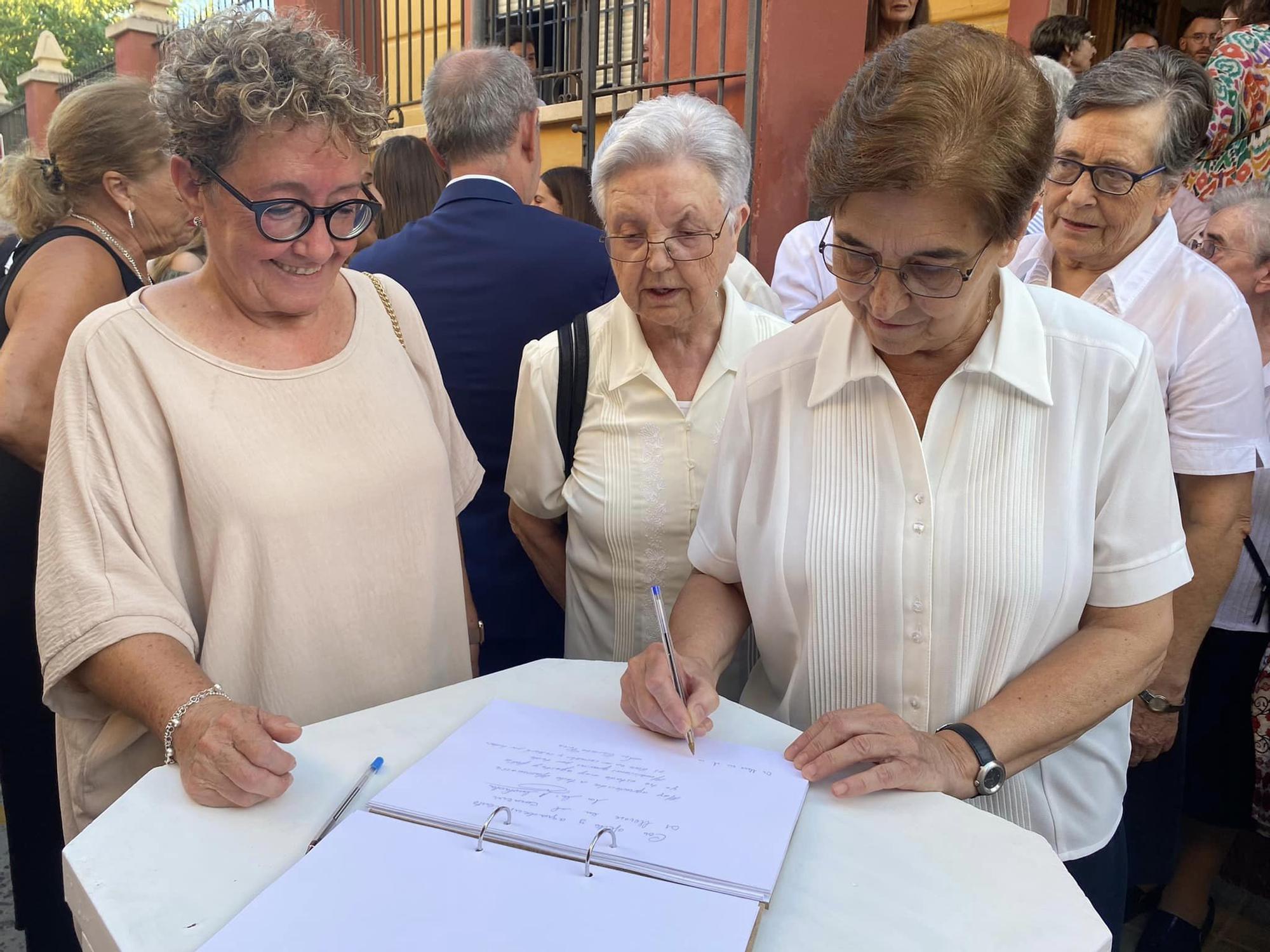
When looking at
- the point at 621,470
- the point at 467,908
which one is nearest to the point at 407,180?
the point at 621,470

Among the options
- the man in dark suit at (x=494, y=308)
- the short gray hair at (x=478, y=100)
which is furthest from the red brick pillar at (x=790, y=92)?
the man in dark suit at (x=494, y=308)

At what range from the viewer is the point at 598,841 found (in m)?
1.19

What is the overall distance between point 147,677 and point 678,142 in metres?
1.57

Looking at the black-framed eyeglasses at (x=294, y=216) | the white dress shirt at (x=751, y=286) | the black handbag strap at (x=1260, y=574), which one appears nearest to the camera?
the black-framed eyeglasses at (x=294, y=216)

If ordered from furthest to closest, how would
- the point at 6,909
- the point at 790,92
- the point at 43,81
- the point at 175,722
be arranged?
the point at 43,81
the point at 790,92
the point at 6,909
the point at 175,722

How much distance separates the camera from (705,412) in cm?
230

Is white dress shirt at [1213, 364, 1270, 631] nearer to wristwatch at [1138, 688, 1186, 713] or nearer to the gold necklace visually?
wristwatch at [1138, 688, 1186, 713]

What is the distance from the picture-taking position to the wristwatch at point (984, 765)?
1.43m

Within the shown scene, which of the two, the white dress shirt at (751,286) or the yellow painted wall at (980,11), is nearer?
the white dress shirt at (751,286)

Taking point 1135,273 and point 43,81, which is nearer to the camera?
point 1135,273

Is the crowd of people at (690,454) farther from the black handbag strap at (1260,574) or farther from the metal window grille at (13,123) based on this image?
the metal window grille at (13,123)

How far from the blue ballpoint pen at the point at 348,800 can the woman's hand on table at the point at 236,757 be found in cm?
9

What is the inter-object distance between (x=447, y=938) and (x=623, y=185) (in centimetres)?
174

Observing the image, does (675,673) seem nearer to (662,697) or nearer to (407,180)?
(662,697)
